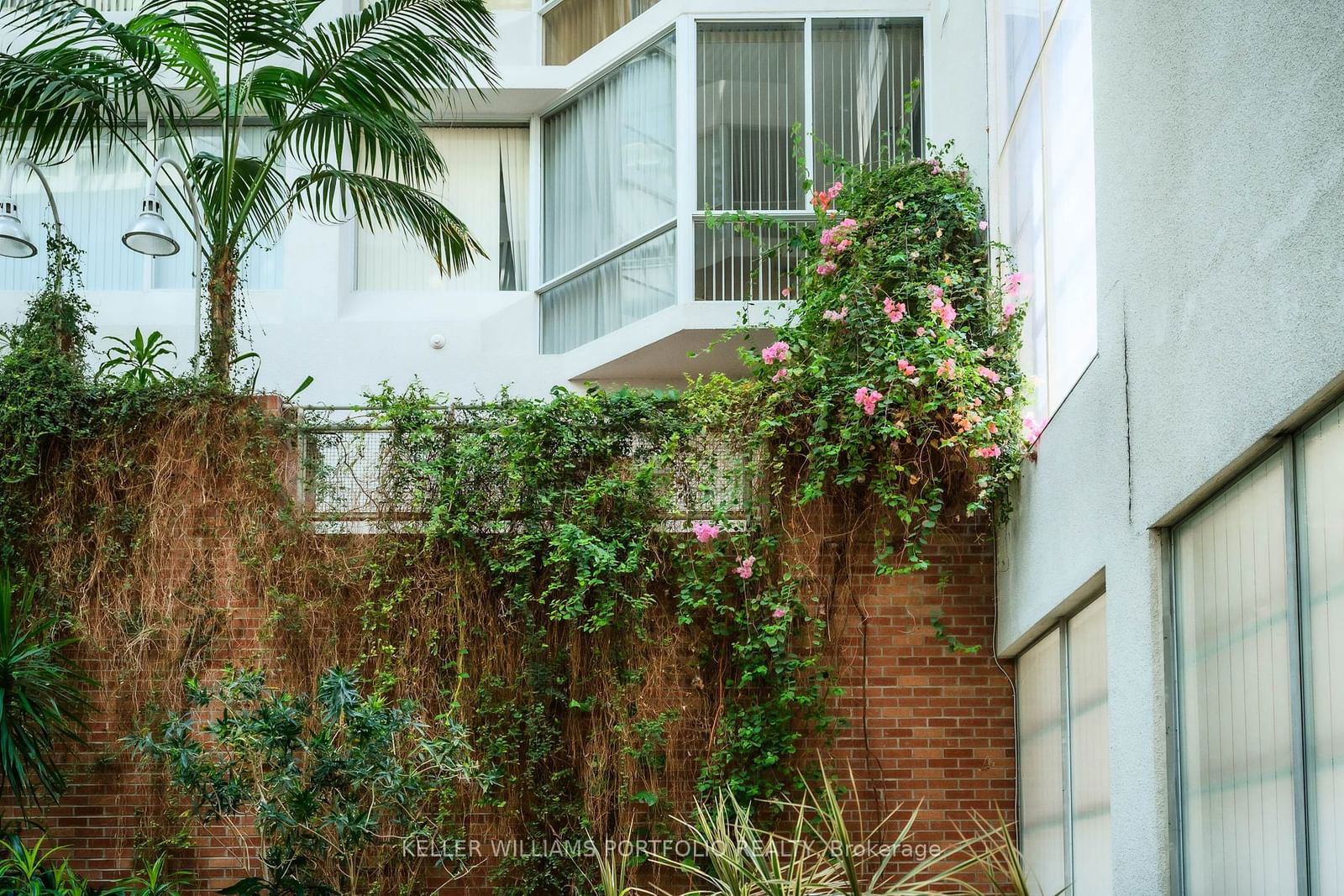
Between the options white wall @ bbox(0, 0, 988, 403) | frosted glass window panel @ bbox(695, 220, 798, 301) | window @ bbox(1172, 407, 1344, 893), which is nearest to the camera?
window @ bbox(1172, 407, 1344, 893)

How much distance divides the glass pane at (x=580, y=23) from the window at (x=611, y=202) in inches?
19.9

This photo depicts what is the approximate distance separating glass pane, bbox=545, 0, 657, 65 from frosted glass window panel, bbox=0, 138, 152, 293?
11.6 ft

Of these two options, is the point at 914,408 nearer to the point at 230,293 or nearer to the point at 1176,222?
the point at 1176,222

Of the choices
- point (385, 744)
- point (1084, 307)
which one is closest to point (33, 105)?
point (385, 744)

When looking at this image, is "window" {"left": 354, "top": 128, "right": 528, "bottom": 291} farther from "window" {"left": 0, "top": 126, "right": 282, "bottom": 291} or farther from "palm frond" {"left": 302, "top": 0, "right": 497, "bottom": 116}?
"palm frond" {"left": 302, "top": 0, "right": 497, "bottom": 116}

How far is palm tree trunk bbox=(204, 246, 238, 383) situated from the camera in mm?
8859

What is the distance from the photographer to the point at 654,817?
832cm

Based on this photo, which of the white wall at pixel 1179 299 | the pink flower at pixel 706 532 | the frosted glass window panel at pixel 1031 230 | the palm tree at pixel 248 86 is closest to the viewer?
the white wall at pixel 1179 299

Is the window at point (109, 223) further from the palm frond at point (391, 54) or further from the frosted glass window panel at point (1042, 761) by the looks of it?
the frosted glass window panel at point (1042, 761)

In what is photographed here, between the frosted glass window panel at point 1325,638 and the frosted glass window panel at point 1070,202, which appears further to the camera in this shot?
the frosted glass window panel at point 1070,202

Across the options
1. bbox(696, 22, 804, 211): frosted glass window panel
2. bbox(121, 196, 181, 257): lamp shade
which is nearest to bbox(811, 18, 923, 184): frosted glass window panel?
bbox(696, 22, 804, 211): frosted glass window panel

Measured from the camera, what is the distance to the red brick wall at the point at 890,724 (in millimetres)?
8367

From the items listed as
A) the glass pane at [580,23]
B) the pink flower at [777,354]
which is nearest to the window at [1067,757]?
the pink flower at [777,354]

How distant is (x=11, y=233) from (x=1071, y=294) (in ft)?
20.3
